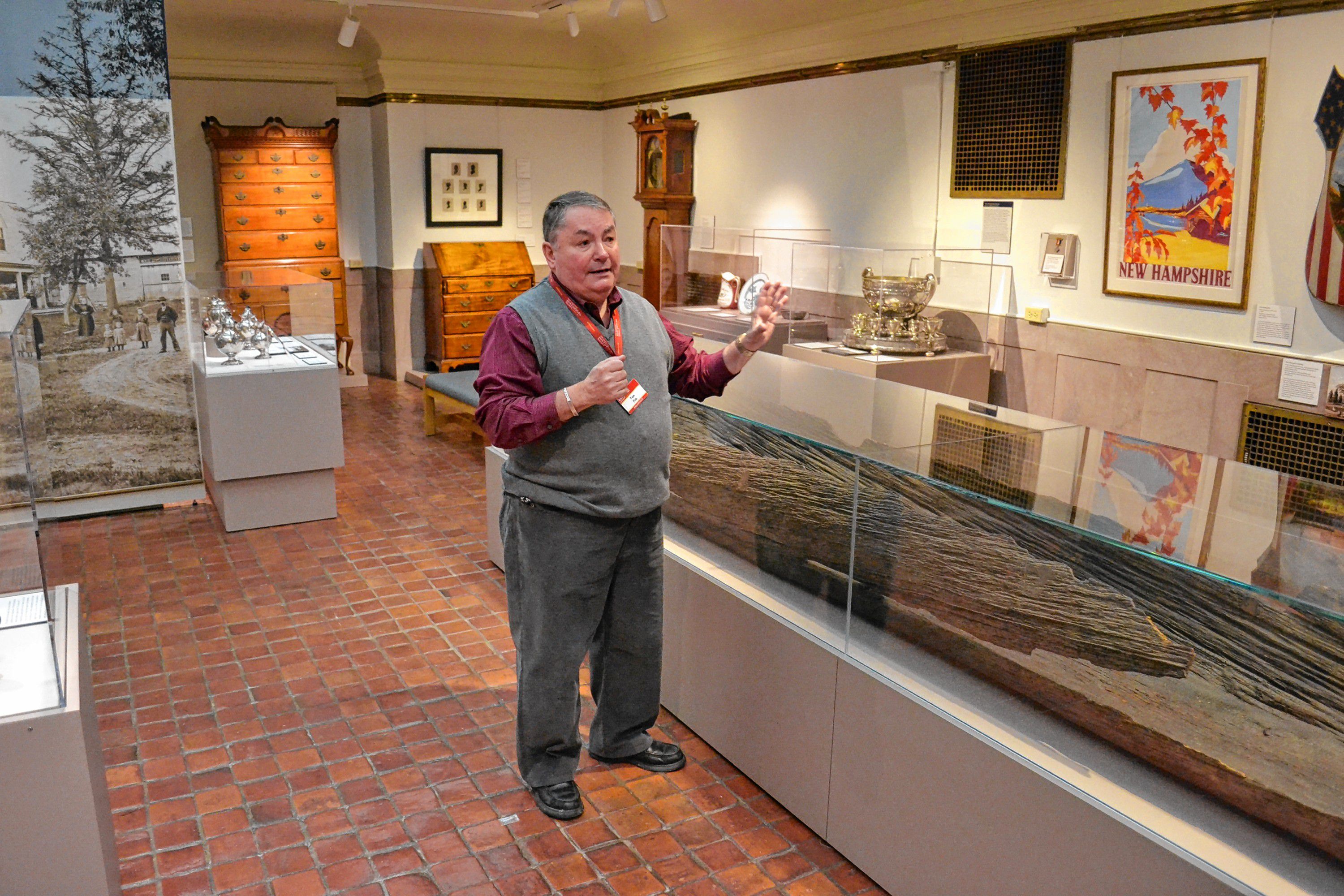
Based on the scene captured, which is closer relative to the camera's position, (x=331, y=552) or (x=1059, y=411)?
(x=331, y=552)

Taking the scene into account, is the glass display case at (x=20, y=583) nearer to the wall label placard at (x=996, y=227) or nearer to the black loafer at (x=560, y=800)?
the black loafer at (x=560, y=800)

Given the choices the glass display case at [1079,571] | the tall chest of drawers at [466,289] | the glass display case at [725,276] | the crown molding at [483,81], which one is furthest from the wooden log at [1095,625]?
the crown molding at [483,81]

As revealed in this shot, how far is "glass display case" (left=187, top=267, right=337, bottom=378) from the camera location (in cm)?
568

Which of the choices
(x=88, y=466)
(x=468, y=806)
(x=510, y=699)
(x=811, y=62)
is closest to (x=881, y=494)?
(x=468, y=806)

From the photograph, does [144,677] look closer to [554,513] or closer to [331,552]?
[331,552]

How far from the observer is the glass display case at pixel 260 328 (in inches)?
224

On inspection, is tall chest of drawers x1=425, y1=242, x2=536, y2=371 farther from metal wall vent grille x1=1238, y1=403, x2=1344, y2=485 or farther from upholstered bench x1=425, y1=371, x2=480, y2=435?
metal wall vent grille x1=1238, y1=403, x2=1344, y2=485

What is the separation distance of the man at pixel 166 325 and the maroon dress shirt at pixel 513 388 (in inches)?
152

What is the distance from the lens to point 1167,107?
526 centimetres

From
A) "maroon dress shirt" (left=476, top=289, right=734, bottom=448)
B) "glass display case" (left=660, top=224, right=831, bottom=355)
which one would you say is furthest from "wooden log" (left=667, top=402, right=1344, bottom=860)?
"glass display case" (left=660, top=224, right=831, bottom=355)

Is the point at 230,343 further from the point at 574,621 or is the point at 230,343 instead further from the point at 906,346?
the point at 906,346

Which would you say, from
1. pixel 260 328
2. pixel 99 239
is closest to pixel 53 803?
pixel 260 328

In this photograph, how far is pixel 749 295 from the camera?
25.4 ft

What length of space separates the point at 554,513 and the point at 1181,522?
1476 mm
